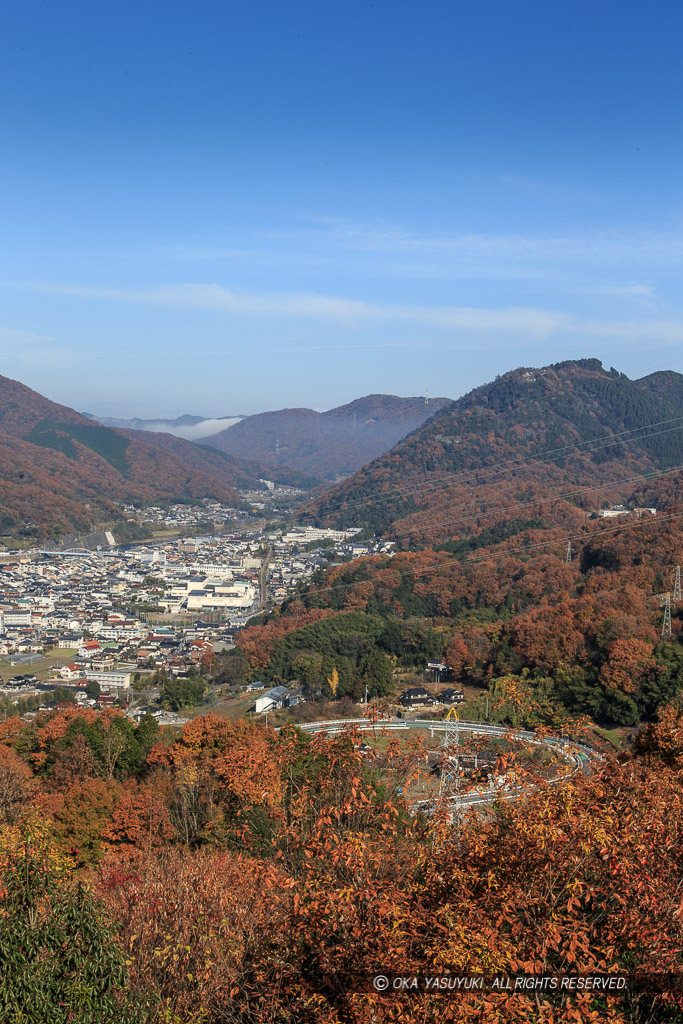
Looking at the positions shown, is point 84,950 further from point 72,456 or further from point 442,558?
point 72,456

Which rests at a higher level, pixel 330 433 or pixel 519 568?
pixel 330 433

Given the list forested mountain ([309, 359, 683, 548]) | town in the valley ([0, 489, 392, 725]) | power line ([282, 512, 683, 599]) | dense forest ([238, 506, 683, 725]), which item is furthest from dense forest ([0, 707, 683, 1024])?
forested mountain ([309, 359, 683, 548])

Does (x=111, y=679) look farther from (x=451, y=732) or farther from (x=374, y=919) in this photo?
(x=374, y=919)

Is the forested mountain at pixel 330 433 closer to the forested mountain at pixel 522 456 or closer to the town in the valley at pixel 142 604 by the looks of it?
the forested mountain at pixel 522 456

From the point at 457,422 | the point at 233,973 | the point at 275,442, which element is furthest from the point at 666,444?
the point at 275,442

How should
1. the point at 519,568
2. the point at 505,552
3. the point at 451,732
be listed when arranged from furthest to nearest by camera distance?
the point at 505,552, the point at 519,568, the point at 451,732

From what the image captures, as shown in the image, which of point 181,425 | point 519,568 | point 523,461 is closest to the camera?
point 519,568

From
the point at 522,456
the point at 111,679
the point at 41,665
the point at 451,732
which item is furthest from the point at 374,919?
the point at 522,456

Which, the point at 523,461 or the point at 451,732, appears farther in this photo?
the point at 523,461
